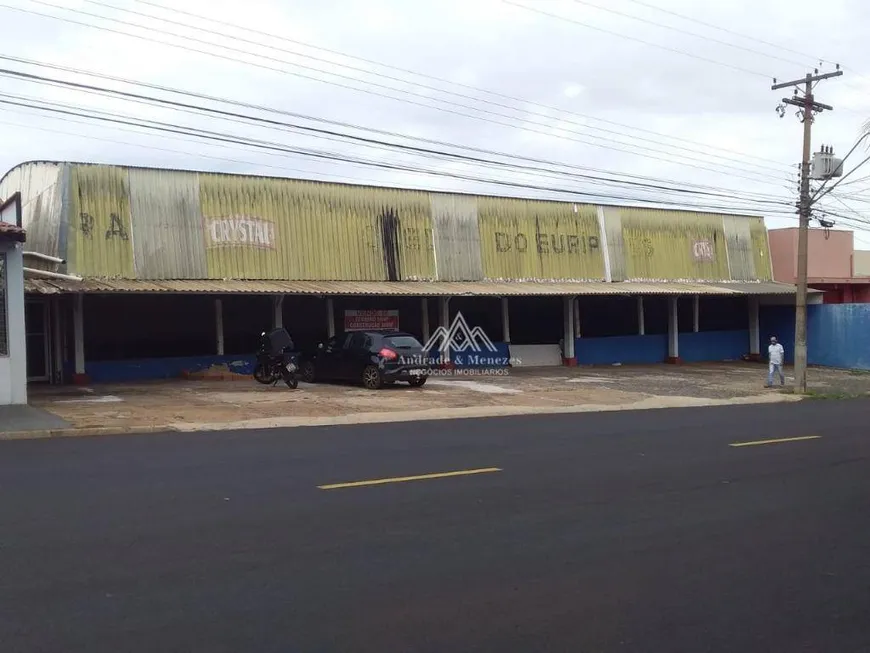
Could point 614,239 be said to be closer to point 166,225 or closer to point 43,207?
→ point 166,225

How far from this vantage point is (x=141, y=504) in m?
8.33

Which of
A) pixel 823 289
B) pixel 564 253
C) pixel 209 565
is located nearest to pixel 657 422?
pixel 209 565

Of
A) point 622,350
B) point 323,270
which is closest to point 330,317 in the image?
point 323,270

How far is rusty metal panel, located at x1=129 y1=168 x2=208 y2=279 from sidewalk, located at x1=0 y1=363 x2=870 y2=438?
307 cm

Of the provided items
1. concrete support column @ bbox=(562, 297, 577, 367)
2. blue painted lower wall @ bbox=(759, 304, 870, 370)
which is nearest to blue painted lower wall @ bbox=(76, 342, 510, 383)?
concrete support column @ bbox=(562, 297, 577, 367)

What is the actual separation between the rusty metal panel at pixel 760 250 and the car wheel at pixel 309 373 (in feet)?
73.4

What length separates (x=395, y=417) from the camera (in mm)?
17938

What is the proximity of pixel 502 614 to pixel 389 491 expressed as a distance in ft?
12.9

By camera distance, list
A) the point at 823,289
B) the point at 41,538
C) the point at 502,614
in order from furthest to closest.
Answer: the point at 823,289, the point at 41,538, the point at 502,614

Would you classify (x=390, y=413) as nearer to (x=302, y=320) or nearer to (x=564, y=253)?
(x=302, y=320)

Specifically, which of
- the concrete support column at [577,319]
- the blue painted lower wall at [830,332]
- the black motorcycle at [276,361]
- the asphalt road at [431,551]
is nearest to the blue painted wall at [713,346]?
the blue painted lower wall at [830,332]

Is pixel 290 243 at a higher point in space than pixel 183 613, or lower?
higher

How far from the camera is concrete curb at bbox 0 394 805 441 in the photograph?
14275 mm

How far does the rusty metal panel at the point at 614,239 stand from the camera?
33.6 meters
